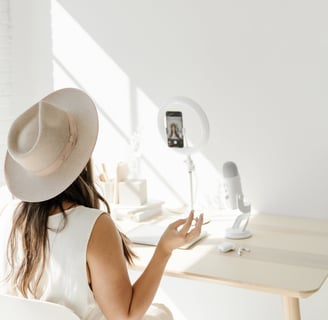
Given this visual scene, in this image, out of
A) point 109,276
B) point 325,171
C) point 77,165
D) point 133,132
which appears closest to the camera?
point 109,276

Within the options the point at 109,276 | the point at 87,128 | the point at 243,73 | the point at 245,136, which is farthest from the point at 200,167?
the point at 109,276

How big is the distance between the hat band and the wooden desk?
466mm

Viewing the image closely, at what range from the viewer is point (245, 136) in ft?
7.20

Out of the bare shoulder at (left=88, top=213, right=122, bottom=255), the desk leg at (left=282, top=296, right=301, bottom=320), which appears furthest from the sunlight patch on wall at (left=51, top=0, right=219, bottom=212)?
Answer: the bare shoulder at (left=88, top=213, right=122, bottom=255)

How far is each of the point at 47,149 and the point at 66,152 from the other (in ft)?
0.24

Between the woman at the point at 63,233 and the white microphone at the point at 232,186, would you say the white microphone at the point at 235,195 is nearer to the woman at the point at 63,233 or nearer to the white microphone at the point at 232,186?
the white microphone at the point at 232,186

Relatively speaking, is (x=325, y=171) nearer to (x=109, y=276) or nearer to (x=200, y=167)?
(x=200, y=167)

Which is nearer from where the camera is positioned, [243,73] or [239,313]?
[243,73]

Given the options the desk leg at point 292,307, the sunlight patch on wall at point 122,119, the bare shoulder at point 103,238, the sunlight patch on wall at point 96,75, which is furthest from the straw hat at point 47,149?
the sunlight patch on wall at point 96,75

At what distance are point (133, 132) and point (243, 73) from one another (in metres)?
0.61

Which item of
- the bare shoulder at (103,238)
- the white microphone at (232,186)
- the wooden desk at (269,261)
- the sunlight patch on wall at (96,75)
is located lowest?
the wooden desk at (269,261)

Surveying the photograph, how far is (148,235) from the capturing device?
6.22 feet

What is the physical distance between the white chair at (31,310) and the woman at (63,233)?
17cm

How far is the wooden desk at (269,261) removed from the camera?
4.82 ft
